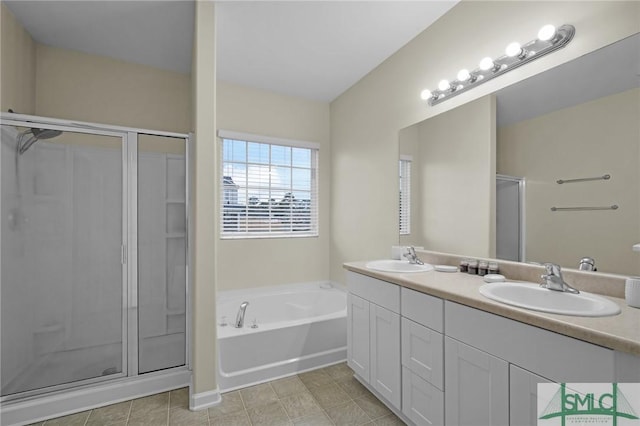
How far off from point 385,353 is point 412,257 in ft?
2.47

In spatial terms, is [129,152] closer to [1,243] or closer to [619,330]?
[1,243]

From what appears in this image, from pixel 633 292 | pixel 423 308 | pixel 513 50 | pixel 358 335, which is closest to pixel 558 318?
pixel 633 292

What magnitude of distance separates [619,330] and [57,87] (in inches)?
157

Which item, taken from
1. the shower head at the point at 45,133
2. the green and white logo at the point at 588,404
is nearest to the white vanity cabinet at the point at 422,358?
the green and white logo at the point at 588,404

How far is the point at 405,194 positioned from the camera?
248 cm

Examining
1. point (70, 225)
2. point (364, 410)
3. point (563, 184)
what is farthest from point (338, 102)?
point (364, 410)

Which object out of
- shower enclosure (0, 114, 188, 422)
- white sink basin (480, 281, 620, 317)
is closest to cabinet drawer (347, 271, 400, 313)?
white sink basin (480, 281, 620, 317)

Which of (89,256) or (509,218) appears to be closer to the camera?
(509,218)

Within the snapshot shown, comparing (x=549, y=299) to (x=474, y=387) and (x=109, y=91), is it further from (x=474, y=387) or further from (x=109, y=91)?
(x=109, y=91)

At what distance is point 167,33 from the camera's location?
7.98ft

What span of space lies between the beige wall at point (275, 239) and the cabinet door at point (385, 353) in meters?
1.70

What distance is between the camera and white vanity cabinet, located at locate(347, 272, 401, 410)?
1723 millimetres

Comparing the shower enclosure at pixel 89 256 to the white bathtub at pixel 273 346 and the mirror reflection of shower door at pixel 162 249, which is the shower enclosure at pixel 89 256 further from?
the white bathtub at pixel 273 346

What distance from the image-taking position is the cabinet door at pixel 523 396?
1.03m
